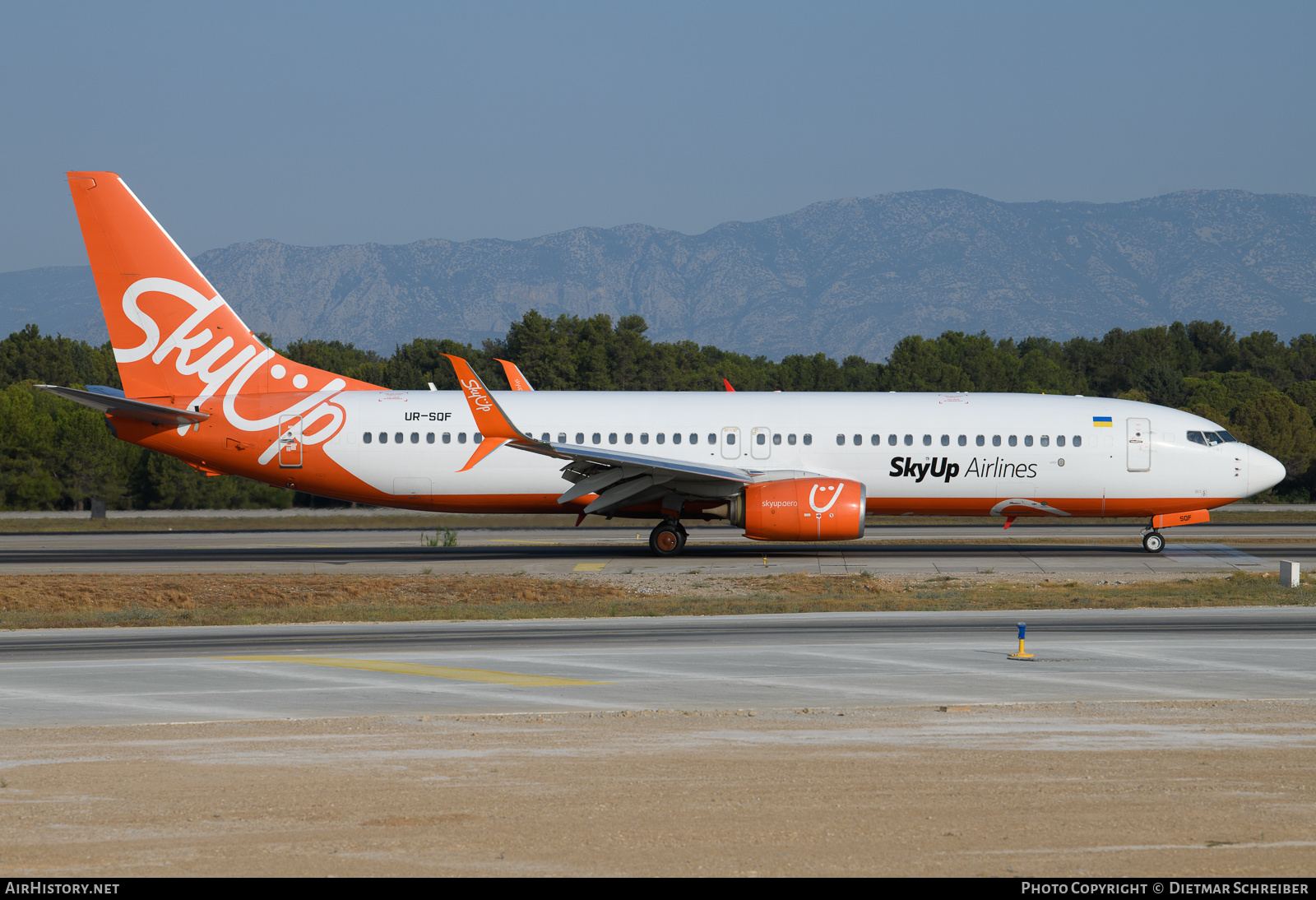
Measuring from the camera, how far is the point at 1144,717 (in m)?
12.1

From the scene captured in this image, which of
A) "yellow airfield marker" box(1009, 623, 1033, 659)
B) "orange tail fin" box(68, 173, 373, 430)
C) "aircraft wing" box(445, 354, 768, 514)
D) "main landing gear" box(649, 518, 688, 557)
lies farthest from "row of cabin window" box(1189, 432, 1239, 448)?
"orange tail fin" box(68, 173, 373, 430)

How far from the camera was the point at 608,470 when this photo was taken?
28.2m

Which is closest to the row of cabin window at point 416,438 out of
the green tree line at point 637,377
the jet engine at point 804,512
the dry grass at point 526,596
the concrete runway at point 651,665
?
the dry grass at point 526,596

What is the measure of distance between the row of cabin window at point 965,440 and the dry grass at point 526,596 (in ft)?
16.0

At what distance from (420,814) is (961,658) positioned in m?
9.10

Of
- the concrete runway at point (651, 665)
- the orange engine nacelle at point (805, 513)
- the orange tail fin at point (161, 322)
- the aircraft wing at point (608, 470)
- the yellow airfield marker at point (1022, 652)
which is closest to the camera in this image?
the concrete runway at point (651, 665)

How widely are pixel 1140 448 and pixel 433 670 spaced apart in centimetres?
2033

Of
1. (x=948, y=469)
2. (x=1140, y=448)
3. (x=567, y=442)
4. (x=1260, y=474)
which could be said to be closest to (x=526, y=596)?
(x=567, y=442)

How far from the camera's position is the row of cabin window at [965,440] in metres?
29.2

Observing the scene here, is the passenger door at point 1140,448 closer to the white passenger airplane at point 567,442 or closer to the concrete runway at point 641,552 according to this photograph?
the white passenger airplane at point 567,442

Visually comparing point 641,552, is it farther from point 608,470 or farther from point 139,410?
point 139,410

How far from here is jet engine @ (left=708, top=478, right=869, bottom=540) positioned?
26953 mm

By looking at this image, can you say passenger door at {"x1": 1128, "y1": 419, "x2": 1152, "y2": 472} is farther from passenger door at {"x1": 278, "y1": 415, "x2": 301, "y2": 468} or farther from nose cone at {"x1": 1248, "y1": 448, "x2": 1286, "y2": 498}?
passenger door at {"x1": 278, "y1": 415, "x2": 301, "y2": 468}

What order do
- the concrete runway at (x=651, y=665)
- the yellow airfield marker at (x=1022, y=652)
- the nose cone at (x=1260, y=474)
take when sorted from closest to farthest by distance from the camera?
the concrete runway at (x=651, y=665) < the yellow airfield marker at (x=1022, y=652) < the nose cone at (x=1260, y=474)
